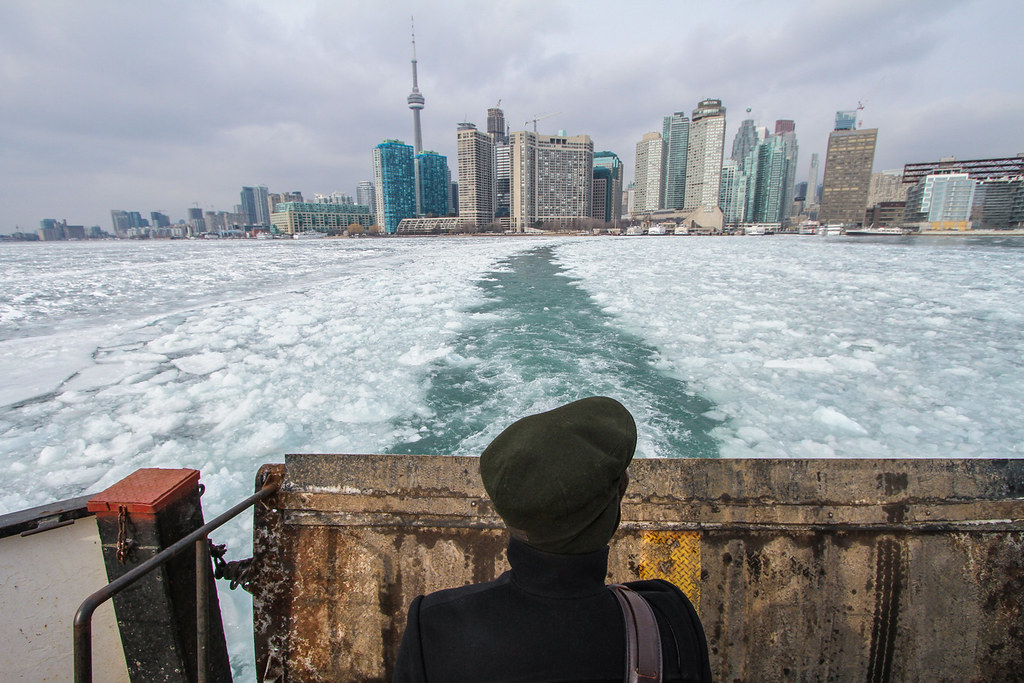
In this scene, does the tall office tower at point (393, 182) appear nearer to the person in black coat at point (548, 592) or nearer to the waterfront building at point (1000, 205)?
the waterfront building at point (1000, 205)

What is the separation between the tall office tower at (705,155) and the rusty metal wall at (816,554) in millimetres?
177588

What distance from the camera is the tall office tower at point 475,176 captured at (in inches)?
5689

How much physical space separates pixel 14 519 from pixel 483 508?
1.98 m

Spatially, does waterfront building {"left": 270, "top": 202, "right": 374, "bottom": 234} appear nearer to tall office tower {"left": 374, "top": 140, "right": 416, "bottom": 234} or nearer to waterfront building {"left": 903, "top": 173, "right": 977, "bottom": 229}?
tall office tower {"left": 374, "top": 140, "right": 416, "bottom": 234}

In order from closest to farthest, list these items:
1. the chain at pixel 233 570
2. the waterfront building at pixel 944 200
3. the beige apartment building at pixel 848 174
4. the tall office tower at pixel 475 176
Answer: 1. the chain at pixel 233 570
2. the waterfront building at pixel 944 200
3. the beige apartment building at pixel 848 174
4. the tall office tower at pixel 475 176

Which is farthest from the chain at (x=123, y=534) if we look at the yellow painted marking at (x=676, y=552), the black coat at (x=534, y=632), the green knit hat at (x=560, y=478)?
the yellow painted marking at (x=676, y=552)

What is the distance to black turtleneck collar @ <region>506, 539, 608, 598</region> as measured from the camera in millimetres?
1006

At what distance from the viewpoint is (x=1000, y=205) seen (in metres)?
107

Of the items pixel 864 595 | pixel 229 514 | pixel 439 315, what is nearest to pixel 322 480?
pixel 229 514

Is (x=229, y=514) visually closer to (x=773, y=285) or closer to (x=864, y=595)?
(x=864, y=595)

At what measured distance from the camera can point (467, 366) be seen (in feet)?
24.7

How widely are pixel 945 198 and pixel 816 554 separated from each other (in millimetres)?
151054

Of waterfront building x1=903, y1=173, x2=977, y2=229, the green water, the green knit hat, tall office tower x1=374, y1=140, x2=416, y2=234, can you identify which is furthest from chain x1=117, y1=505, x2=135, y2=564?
tall office tower x1=374, y1=140, x2=416, y2=234

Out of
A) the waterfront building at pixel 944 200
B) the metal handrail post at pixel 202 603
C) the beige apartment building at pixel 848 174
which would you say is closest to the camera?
the metal handrail post at pixel 202 603
